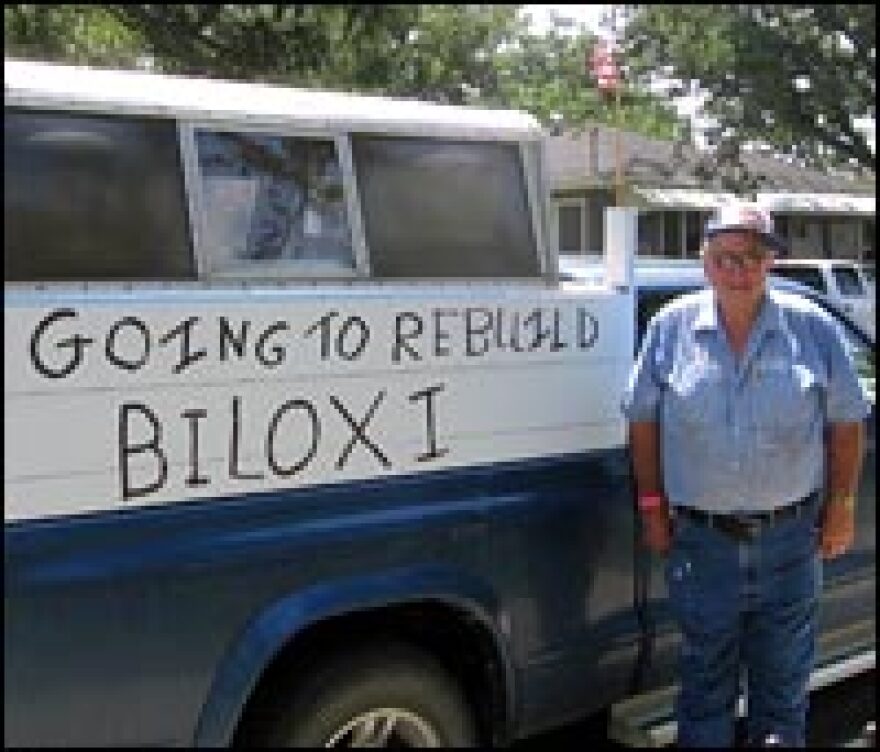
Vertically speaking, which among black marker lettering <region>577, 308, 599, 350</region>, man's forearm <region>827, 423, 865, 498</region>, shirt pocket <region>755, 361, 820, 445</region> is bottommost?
man's forearm <region>827, 423, 865, 498</region>

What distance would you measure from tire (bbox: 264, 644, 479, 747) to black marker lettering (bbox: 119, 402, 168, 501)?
645mm

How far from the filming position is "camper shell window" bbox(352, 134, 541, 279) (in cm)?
374

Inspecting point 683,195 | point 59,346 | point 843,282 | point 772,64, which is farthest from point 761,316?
point 683,195

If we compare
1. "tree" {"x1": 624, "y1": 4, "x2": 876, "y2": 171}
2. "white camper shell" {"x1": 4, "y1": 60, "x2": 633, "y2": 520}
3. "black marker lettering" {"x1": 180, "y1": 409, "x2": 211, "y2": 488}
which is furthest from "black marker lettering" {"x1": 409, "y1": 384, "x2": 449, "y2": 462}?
"tree" {"x1": 624, "y1": 4, "x2": 876, "y2": 171}

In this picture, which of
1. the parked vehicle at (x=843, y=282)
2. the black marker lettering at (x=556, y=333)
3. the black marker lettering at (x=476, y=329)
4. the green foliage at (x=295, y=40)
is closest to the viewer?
the black marker lettering at (x=476, y=329)

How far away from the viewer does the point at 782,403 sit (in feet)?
13.4

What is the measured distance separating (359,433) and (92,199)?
32.3 inches

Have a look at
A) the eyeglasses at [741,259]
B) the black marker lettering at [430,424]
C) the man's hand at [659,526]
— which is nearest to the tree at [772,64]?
the eyeglasses at [741,259]

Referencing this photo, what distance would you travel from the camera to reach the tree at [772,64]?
25.0 metres

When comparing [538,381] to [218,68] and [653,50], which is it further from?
[653,50]

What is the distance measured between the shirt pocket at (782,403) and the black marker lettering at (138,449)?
1704mm

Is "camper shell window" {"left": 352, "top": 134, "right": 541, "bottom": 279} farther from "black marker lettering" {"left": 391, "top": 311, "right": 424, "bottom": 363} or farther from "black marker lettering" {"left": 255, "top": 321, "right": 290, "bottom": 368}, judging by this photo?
"black marker lettering" {"left": 255, "top": 321, "right": 290, "bottom": 368}

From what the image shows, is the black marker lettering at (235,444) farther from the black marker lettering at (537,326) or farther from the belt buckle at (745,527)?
the belt buckle at (745,527)

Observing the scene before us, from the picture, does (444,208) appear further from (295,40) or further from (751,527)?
(295,40)
